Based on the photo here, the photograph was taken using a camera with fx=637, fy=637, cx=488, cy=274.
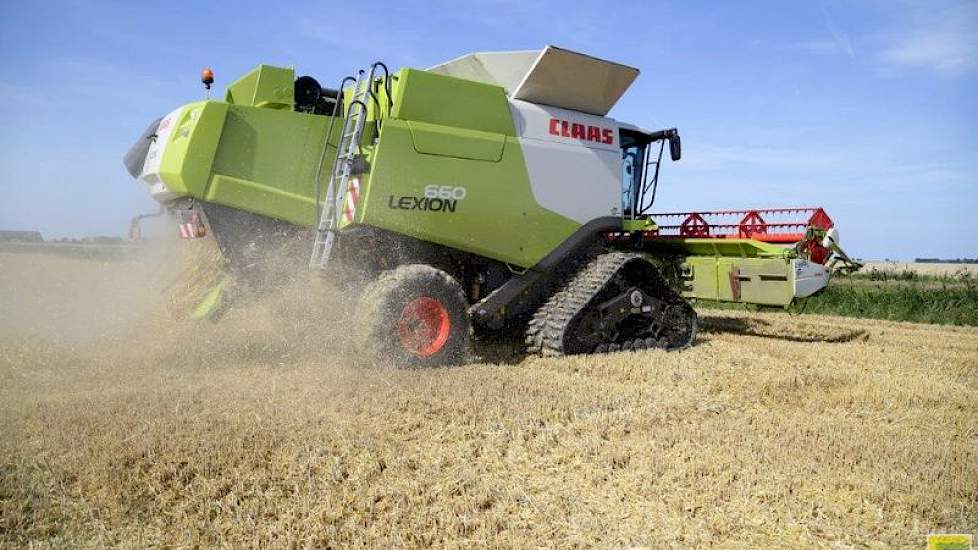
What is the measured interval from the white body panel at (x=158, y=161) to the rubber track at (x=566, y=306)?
→ 3.72m

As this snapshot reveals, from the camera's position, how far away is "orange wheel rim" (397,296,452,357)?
5727 mm

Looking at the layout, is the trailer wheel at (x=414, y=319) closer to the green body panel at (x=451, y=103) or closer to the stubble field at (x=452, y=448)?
the stubble field at (x=452, y=448)

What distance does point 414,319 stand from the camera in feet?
19.0

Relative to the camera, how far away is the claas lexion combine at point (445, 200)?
5633mm

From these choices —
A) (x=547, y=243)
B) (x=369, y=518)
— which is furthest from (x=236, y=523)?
(x=547, y=243)

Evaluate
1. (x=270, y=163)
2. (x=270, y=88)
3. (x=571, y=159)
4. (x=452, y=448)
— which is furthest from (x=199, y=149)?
(x=571, y=159)

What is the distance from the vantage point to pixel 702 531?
9.12 feet

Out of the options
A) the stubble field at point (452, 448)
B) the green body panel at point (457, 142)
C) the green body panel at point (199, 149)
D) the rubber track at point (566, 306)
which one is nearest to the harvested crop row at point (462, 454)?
the stubble field at point (452, 448)

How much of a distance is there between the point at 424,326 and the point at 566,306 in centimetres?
164

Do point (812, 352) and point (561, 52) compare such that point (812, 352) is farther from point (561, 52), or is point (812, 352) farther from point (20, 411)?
point (20, 411)

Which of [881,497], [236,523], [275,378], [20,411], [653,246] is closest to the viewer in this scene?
[236,523]

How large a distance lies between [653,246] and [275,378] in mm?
5742

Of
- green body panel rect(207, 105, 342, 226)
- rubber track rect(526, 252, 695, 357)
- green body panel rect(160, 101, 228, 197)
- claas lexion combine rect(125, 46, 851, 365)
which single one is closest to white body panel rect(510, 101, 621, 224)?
claas lexion combine rect(125, 46, 851, 365)

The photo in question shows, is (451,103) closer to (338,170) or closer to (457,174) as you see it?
(457,174)
